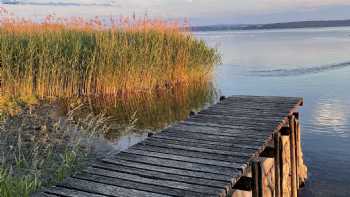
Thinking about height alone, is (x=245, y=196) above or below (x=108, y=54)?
below

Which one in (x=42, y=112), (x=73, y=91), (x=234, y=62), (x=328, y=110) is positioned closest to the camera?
Result: (x=42, y=112)

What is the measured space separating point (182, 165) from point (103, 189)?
3.74ft

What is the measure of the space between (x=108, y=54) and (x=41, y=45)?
223 centimetres

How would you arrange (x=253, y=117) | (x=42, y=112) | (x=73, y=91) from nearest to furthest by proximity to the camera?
(x=253, y=117) < (x=42, y=112) < (x=73, y=91)

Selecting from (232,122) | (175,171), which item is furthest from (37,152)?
(232,122)

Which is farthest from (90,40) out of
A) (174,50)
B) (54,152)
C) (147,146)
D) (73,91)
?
(147,146)

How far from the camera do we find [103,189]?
4449mm

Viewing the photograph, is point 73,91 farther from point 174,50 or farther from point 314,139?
point 314,139

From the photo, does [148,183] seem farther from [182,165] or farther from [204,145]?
[204,145]

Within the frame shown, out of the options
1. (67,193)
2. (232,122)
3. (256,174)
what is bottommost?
(256,174)

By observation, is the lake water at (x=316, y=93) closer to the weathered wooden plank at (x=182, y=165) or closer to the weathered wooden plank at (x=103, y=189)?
the weathered wooden plank at (x=182, y=165)

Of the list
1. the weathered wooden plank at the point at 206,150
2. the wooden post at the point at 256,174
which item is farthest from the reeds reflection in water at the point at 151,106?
the wooden post at the point at 256,174

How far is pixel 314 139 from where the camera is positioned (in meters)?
11.9

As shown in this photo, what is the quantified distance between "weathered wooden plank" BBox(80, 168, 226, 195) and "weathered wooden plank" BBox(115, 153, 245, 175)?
475 millimetres
